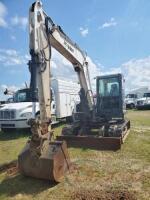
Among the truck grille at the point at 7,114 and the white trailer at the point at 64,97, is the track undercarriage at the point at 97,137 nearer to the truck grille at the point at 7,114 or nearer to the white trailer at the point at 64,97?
the truck grille at the point at 7,114

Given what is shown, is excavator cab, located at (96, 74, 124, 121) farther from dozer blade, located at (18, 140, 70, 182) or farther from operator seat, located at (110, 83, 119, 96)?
dozer blade, located at (18, 140, 70, 182)

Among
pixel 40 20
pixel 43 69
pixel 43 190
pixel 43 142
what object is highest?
pixel 40 20

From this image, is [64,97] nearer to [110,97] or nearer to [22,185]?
[110,97]

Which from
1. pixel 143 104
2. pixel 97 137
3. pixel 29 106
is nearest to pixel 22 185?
pixel 97 137

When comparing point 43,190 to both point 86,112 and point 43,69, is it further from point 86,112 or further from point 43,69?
point 86,112

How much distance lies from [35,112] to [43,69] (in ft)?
21.0

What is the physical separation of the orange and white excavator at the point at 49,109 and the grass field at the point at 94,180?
328 millimetres

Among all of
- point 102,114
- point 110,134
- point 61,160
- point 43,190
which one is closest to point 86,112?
point 102,114

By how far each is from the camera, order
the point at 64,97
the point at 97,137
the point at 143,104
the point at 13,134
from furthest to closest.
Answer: the point at 143,104 < the point at 64,97 < the point at 13,134 < the point at 97,137

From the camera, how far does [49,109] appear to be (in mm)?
7359

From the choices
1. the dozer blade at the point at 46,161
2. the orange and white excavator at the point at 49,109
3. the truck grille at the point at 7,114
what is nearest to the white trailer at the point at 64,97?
the truck grille at the point at 7,114

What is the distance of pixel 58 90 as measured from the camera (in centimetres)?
1639

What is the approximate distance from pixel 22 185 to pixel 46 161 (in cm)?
85

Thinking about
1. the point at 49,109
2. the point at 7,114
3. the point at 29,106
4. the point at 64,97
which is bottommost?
the point at 7,114
